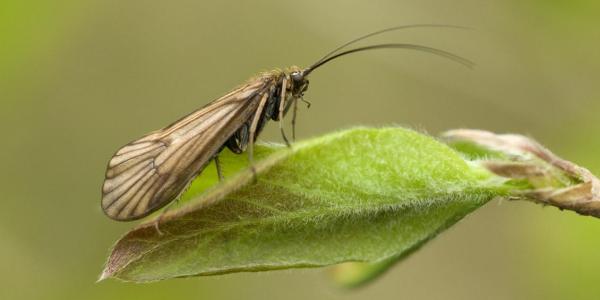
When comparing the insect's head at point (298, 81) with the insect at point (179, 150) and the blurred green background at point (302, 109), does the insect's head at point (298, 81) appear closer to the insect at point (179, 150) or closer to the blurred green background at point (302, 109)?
the insect at point (179, 150)

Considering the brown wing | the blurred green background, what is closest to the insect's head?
the brown wing

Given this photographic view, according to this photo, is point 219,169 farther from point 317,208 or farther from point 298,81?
point 298,81

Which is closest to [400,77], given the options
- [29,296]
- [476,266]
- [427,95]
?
[427,95]

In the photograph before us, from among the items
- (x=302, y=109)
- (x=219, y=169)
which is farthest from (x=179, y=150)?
(x=302, y=109)

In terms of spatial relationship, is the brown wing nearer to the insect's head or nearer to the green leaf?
the insect's head

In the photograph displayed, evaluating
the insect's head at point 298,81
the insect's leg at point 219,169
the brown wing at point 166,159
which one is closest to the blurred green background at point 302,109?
the insect's leg at point 219,169

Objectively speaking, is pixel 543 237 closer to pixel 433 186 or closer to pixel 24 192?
pixel 433 186

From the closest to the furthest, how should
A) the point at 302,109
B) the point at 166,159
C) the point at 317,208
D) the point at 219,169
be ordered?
1. the point at 317,208
2. the point at 219,169
3. the point at 166,159
4. the point at 302,109

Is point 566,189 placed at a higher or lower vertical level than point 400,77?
lower
